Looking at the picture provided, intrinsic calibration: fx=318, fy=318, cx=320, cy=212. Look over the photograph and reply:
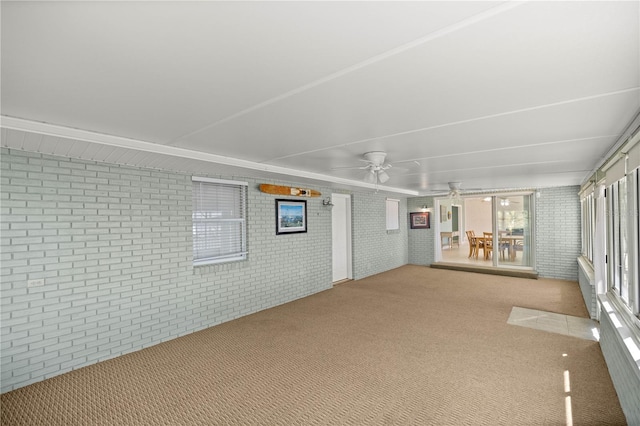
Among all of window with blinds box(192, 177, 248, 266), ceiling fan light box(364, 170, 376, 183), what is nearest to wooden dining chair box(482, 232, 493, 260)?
ceiling fan light box(364, 170, 376, 183)

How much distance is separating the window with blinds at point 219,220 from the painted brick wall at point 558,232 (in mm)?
7179

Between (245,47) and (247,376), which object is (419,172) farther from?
(245,47)

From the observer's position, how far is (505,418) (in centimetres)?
245

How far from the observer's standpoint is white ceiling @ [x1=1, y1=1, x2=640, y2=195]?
4.18ft

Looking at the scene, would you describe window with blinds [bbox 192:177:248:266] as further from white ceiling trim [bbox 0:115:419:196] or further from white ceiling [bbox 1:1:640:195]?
white ceiling [bbox 1:1:640:195]

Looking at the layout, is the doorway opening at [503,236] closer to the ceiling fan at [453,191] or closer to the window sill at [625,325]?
the ceiling fan at [453,191]

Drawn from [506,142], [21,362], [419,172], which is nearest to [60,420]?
[21,362]

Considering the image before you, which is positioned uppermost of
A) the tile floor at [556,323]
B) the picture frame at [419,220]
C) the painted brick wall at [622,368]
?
the picture frame at [419,220]

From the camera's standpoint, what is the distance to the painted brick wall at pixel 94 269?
3014 millimetres

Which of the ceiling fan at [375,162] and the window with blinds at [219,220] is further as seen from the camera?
the window with blinds at [219,220]

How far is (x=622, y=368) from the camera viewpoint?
2584 millimetres

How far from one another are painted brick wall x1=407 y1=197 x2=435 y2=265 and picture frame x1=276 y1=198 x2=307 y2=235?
202 inches

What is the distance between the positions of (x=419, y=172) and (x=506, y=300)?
2888 mm

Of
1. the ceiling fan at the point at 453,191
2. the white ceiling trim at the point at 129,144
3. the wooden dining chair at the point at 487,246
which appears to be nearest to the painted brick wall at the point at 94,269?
the white ceiling trim at the point at 129,144
